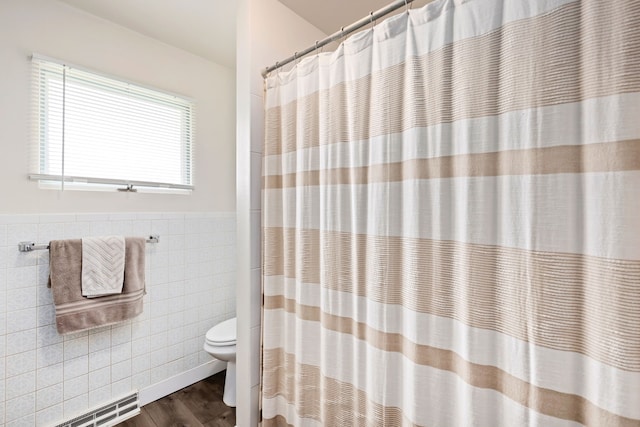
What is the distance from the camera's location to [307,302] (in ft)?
3.77

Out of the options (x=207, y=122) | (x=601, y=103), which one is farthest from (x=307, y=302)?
(x=207, y=122)

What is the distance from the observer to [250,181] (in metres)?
1.33

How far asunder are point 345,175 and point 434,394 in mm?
751

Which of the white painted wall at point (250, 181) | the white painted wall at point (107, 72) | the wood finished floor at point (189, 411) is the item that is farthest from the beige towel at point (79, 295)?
the white painted wall at point (250, 181)

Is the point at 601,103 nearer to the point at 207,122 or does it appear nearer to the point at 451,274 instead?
the point at 451,274

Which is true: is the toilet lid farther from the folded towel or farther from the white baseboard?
the folded towel

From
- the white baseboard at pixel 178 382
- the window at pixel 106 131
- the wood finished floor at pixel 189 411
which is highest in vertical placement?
the window at pixel 106 131

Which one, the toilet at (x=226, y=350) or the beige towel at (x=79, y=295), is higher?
the beige towel at (x=79, y=295)

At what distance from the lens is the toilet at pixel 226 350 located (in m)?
1.80

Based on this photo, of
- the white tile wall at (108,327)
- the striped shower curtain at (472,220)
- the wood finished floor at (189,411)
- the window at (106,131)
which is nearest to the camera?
the striped shower curtain at (472,220)

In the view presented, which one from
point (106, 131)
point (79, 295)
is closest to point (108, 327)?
point (79, 295)

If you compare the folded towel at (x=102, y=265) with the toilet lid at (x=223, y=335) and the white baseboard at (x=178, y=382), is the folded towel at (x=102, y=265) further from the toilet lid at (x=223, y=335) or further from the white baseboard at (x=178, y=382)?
the white baseboard at (x=178, y=382)

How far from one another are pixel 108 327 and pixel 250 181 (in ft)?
4.59

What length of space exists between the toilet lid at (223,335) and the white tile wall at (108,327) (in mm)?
277
